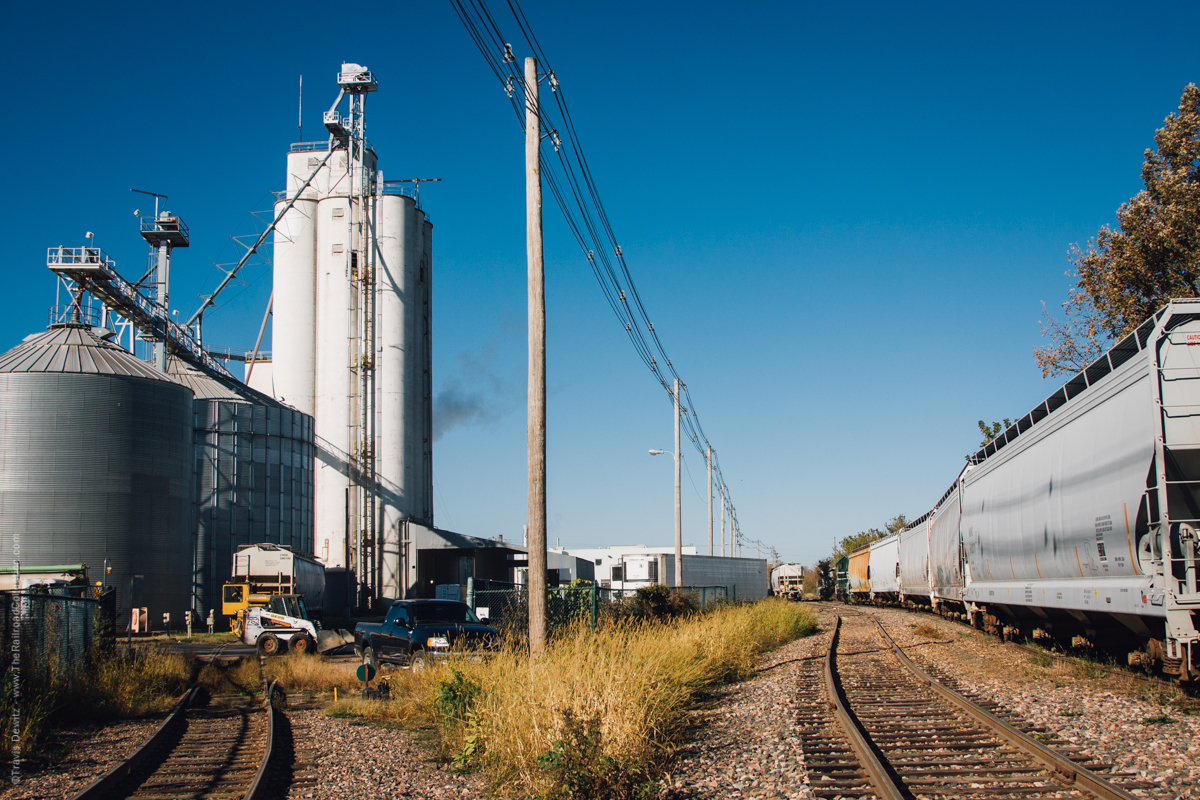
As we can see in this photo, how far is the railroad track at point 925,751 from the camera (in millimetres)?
7473

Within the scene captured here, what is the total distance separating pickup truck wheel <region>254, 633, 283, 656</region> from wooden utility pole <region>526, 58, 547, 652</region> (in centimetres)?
1586

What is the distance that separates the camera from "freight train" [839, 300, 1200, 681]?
32.5ft

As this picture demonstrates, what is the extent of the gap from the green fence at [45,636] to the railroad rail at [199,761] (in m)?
1.88

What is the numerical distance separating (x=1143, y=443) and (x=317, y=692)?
1506 cm

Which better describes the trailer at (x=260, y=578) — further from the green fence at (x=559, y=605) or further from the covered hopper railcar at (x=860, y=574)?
the covered hopper railcar at (x=860, y=574)

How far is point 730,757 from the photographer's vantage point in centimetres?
919

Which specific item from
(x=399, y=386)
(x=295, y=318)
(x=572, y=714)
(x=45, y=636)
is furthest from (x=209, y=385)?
(x=572, y=714)

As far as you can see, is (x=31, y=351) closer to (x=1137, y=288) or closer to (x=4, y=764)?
(x=4, y=764)

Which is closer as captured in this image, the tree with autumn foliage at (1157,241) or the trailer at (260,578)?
the tree with autumn foliage at (1157,241)

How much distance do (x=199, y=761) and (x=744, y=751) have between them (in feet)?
21.4

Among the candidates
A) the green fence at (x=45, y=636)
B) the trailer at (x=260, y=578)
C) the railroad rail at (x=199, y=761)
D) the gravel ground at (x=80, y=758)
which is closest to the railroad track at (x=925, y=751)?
the railroad rail at (x=199, y=761)

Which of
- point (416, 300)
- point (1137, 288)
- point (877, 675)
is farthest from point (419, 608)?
point (416, 300)

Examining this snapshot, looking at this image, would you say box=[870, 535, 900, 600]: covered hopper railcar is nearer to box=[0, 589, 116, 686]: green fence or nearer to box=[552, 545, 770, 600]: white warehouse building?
box=[552, 545, 770, 600]: white warehouse building

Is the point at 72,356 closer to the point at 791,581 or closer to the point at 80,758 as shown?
the point at 80,758
